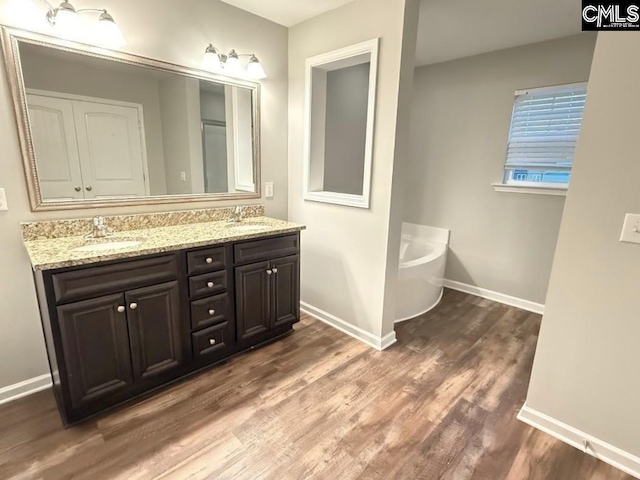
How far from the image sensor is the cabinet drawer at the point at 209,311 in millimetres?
2008

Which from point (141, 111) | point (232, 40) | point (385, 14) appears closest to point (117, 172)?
point (141, 111)

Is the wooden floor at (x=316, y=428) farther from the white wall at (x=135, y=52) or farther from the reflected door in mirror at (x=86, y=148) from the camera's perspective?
the reflected door in mirror at (x=86, y=148)

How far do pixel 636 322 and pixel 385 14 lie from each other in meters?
2.17

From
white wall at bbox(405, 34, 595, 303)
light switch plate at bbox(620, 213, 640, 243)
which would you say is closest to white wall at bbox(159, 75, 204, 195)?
light switch plate at bbox(620, 213, 640, 243)

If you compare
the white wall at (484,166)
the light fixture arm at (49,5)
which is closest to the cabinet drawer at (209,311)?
the light fixture arm at (49,5)

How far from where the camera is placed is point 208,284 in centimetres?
203

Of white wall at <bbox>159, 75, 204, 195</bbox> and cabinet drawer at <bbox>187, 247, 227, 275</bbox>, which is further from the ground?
white wall at <bbox>159, 75, 204, 195</bbox>

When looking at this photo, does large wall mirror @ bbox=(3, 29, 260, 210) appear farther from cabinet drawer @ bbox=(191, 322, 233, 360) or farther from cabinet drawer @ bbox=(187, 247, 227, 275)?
cabinet drawer @ bbox=(191, 322, 233, 360)

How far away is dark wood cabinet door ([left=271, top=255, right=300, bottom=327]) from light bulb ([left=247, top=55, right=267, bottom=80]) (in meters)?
1.41

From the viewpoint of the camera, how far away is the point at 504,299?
134 inches

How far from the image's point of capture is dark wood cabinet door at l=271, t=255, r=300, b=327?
2.42 metres

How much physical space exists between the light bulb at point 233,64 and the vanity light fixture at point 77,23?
2.28ft

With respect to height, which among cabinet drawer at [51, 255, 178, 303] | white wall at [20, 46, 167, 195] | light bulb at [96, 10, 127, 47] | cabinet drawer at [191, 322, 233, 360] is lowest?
cabinet drawer at [191, 322, 233, 360]

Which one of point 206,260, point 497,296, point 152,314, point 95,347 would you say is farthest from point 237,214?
point 497,296
